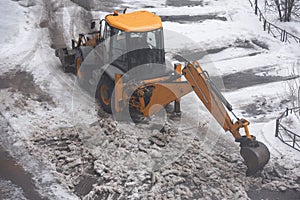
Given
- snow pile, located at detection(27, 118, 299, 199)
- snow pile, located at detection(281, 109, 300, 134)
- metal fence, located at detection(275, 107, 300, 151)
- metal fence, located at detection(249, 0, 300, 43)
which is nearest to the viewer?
snow pile, located at detection(27, 118, 299, 199)

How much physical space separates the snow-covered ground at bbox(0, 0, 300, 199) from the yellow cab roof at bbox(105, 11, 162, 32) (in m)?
2.62

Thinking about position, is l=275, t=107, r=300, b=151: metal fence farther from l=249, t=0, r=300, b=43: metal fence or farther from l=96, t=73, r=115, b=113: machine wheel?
l=249, t=0, r=300, b=43: metal fence

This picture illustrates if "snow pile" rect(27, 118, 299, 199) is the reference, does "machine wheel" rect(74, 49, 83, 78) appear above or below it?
above

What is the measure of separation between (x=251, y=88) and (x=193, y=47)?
14.1 feet

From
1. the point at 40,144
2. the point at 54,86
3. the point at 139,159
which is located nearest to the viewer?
the point at 139,159

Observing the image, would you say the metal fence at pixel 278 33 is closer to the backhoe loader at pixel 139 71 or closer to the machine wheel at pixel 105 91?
the backhoe loader at pixel 139 71

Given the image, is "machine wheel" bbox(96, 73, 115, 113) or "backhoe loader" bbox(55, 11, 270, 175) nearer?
"backhoe loader" bbox(55, 11, 270, 175)

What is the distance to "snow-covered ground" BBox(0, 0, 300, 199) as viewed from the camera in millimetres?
9273

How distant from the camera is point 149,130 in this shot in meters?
11.4

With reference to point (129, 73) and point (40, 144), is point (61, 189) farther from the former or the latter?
point (129, 73)

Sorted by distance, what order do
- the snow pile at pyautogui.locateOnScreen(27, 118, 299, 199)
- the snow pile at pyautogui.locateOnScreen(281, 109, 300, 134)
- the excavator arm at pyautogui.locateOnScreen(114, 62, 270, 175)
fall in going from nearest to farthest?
the snow pile at pyautogui.locateOnScreen(27, 118, 299, 199) < the excavator arm at pyautogui.locateOnScreen(114, 62, 270, 175) < the snow pile at pyautogui.locateOnScreen(281, 109, 300, 134)

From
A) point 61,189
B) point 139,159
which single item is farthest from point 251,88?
point 61,189

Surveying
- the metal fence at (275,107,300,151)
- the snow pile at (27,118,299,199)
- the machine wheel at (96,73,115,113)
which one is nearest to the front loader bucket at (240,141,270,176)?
the snow pile at (27,118,299,199)

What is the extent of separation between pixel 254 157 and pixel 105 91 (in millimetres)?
5091
